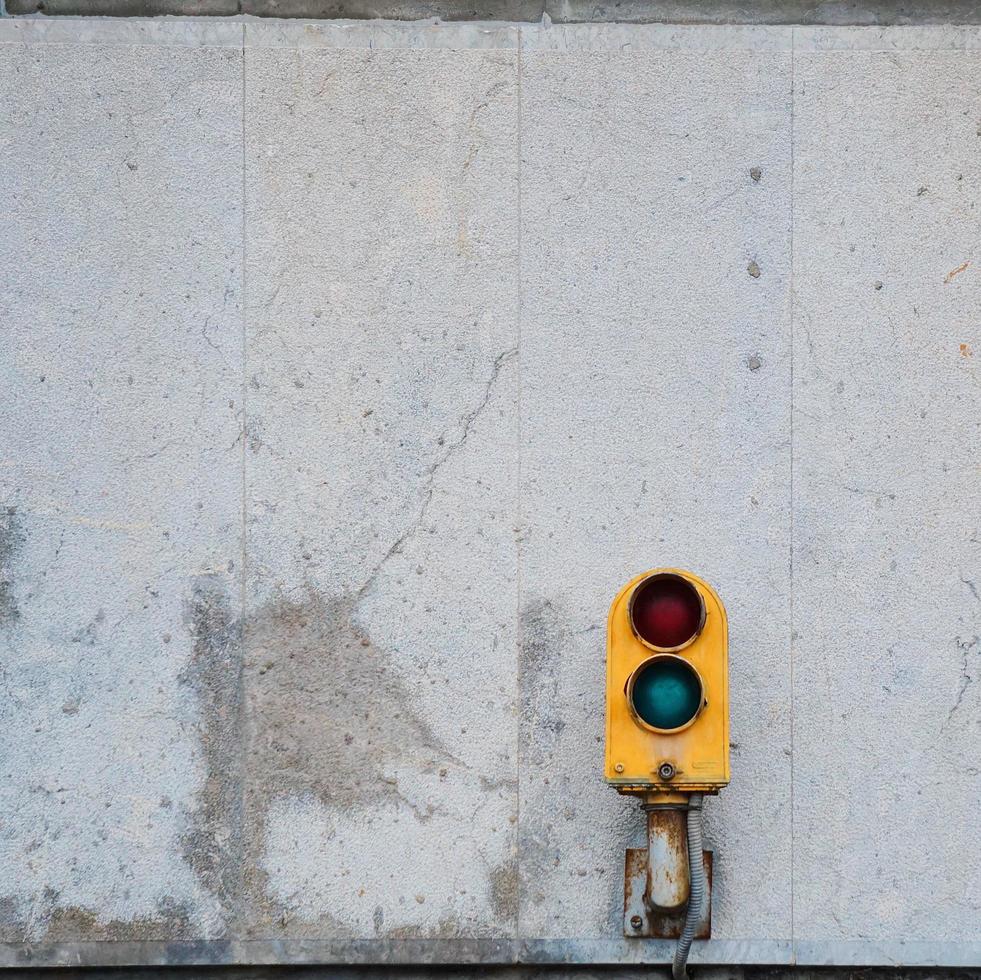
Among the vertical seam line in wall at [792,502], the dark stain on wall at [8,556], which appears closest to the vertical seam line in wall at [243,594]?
the dark stain on wall at [8,556]

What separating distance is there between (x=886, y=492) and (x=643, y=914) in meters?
1.39

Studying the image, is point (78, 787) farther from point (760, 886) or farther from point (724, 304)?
point (724, 304)

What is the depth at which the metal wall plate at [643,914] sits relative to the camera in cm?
311

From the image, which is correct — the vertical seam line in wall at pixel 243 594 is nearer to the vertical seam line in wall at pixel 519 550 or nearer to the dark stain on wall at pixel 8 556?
the dark stain on wall at pixel 8 556

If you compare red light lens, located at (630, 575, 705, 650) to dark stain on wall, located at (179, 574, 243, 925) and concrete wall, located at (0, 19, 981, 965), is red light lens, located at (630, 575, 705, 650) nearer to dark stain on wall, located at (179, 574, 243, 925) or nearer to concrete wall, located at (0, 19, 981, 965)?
concrete wall, located at (0, 19, 981, 965)

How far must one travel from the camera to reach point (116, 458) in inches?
127

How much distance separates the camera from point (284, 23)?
128 inches

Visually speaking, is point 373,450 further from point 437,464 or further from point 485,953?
point 485,953

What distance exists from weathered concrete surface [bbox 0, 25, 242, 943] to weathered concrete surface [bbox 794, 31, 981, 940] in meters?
1.68

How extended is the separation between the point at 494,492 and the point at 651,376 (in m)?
0.57

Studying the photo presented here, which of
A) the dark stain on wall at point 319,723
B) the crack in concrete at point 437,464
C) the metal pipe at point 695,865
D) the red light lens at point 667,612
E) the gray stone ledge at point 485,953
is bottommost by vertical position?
the gray stone ledge at point 485,953

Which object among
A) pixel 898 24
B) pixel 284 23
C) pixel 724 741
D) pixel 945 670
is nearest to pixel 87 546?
pixel 284 23

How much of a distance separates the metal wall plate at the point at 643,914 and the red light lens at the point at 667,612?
2.29ft

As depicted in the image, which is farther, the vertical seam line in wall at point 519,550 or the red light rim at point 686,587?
the vertical seam line in wall at point 519,550
